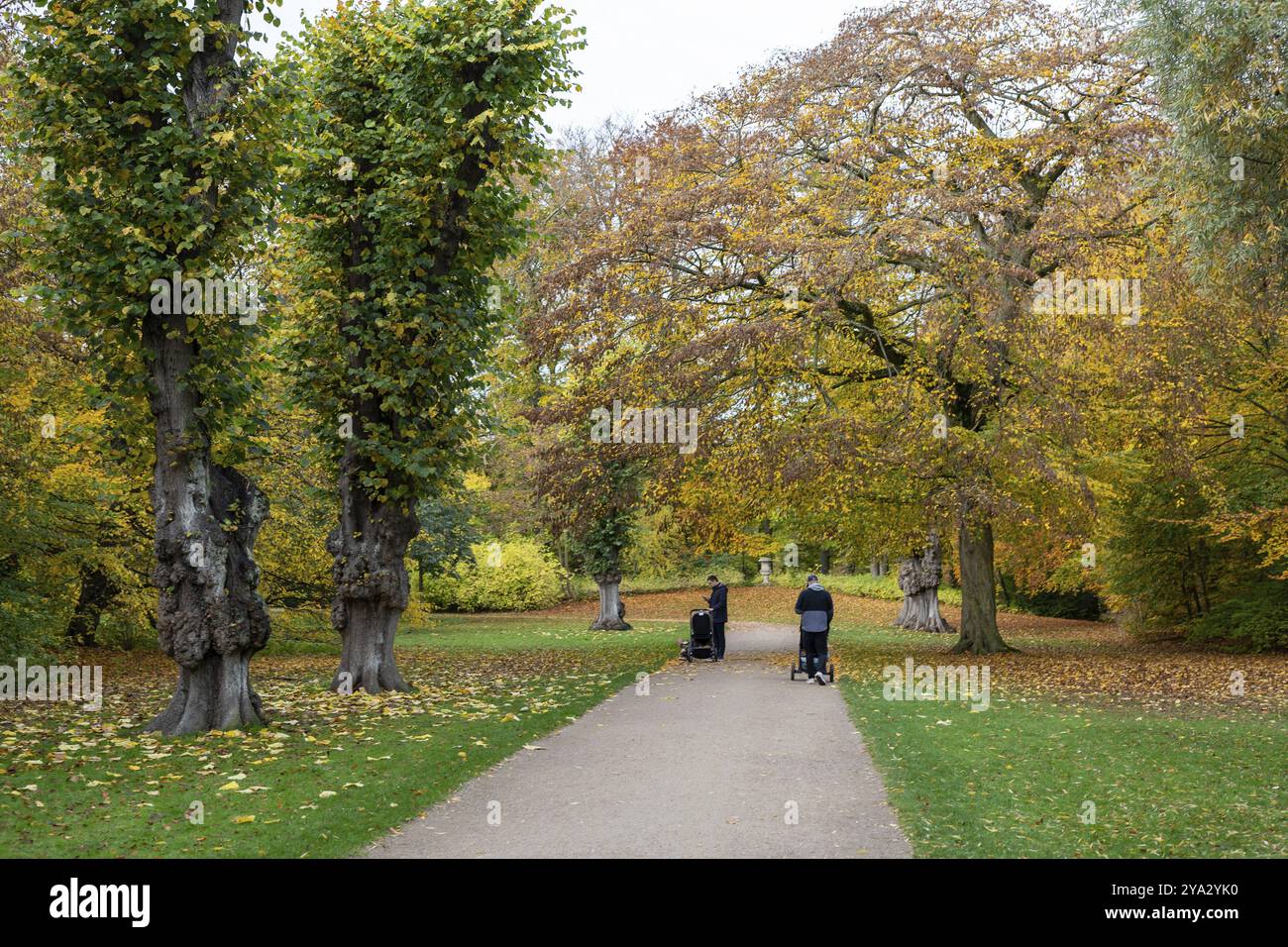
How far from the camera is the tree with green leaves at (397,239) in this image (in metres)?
14.5

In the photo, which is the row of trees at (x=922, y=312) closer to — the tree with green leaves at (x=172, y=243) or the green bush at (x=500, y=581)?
the tree with green leaves at (x=172, y=243)

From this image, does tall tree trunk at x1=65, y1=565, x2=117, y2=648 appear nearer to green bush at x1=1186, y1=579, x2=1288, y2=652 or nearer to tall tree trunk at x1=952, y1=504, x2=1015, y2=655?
tall tree trunk at x1=952, y1=504, x2=1015, y2=655

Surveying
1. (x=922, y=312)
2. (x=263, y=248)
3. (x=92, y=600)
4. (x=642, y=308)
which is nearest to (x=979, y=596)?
(x=922, y=312)

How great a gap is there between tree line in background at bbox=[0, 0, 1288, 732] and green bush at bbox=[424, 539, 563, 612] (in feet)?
59.7

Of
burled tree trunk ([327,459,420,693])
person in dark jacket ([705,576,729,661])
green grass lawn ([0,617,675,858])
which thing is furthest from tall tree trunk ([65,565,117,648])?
person in dark jacket ([705,576,729,661])

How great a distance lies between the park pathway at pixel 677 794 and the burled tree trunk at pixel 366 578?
388cm

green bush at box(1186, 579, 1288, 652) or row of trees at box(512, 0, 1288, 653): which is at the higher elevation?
row of trees at box(512, 0, 1288, 653)

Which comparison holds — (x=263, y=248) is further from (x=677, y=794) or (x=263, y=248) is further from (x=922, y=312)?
(x=922, y=312)

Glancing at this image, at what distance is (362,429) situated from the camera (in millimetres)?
15781

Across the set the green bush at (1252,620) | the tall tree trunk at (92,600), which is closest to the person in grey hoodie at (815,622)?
the green bush at (1252,620)

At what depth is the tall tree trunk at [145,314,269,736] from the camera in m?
11.7

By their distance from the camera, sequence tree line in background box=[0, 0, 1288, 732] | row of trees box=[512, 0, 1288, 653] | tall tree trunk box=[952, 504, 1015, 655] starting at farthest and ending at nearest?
tall tree trunk box=[952, 504, 1015, 655]
row of trees box=[512, 0, 1288, 653]
tree line in background box=[0, 0, 1288, 732]

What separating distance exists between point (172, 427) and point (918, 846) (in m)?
9.23

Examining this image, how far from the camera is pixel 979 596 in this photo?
23578 mm
